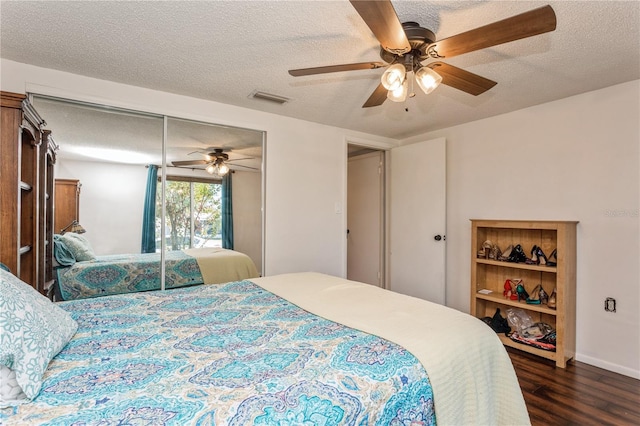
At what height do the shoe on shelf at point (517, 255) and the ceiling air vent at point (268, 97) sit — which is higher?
the ceiling air vent at point (268, 97)

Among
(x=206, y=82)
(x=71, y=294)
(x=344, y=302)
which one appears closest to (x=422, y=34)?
(x=344, y=302)

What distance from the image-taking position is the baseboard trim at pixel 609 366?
7.95 feet

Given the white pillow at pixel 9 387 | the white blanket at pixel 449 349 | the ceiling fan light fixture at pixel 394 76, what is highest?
the ceiling fan light fixture at pixel 394 76

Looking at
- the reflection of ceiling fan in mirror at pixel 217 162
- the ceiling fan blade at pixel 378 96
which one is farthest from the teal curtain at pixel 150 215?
the ceiling fan blade at pixel 378 96

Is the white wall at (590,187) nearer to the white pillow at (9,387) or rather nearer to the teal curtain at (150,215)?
the teal curtain at (150,215)

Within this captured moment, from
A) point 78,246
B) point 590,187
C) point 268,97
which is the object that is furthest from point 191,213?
point 590,187

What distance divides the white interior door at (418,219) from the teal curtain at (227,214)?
2163mm

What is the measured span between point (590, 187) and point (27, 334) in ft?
11.9

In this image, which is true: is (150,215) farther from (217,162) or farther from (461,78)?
(461,78)

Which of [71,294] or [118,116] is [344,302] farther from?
[118,116]

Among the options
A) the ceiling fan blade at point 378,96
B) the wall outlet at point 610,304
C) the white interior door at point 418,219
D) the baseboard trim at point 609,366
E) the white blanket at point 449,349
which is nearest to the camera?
the white blanket at point 449,349

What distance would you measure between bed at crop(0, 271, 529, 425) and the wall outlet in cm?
185

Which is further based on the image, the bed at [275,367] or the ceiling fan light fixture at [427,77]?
the ceiling fan light fixture at [427,77]

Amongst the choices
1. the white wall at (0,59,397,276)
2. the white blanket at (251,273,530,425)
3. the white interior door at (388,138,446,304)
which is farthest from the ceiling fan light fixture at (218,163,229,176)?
the white interior door at (388,138,446,304)
